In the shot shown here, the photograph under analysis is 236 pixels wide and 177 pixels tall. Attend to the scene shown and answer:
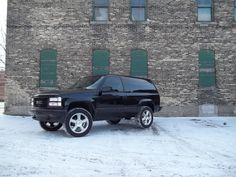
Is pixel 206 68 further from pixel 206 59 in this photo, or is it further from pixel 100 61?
pixel 100 61

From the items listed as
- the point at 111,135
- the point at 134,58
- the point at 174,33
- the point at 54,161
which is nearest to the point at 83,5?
the point at 134,58

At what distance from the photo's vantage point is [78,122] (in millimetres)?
9812

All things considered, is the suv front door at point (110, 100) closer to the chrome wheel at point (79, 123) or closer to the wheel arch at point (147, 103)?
the chrome wheel at point (79, 123)

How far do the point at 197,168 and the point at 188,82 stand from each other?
1184 cm

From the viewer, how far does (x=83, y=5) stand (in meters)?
18.1

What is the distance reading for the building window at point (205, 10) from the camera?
1836cm

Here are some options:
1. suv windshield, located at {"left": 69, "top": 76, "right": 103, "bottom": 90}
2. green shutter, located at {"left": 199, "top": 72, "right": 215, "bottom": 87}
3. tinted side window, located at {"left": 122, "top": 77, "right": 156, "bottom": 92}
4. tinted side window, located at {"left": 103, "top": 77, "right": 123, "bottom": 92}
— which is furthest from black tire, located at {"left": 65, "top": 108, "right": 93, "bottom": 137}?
green shutter, located at {"left": 199, "top": 72, "right": 215, "bottom": 87}

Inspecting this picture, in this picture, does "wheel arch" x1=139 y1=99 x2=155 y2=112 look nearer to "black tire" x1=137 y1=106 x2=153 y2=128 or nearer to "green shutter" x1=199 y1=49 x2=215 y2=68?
"black tire" x1=137 y1=106 x2=153 y2=128

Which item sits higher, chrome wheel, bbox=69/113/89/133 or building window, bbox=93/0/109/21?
building window, bbox=93/0/109/21

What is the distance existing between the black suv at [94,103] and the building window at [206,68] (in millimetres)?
6124

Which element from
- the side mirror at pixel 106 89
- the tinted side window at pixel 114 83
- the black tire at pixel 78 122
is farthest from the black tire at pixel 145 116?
the black tire at pixel 78 122

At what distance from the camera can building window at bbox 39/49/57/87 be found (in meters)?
17.7

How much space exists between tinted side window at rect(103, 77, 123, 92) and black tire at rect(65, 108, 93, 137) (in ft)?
4.27

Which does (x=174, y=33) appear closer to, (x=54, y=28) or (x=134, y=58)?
(x=134, y=58)
